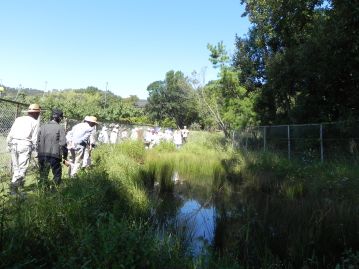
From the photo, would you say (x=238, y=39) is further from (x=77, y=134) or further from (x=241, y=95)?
(x=77, y=134)

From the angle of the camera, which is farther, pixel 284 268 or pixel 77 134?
pixel 77 134

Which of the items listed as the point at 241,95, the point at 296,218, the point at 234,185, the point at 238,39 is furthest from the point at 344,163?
the point at 241,95

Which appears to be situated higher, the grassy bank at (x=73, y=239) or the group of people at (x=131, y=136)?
the group of people at (x=131, y=136)

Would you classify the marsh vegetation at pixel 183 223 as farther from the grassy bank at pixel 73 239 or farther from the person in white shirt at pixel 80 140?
the person in white shirt at pixel 80 140

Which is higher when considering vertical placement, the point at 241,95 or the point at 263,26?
the point at 263,26

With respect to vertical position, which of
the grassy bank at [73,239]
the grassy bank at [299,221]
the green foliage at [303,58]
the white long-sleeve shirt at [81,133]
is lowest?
the grassy bank at [299,221]

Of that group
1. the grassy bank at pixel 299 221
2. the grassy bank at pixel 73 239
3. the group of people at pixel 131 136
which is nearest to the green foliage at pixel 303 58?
the grassy bank at pixel 299 221

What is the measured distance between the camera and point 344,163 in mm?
12461

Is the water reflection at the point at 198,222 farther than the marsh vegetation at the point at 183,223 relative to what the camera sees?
Yes

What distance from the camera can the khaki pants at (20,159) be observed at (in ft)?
24.3

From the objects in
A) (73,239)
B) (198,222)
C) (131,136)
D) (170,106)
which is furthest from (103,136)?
(170,106)

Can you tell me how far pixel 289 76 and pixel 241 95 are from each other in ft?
51.9

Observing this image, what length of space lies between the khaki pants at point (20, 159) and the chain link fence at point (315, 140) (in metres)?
9.71

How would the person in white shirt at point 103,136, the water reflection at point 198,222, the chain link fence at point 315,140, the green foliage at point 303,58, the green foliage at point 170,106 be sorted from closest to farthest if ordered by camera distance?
the water reflection at point 198,222 < the green foliage at point 303,58 < the chain link fence at point 315,140 < the person in white shirt at point 103,136 < the green foliage at point 170,106
